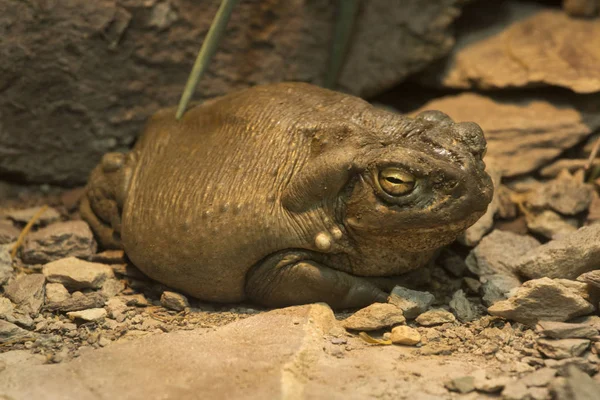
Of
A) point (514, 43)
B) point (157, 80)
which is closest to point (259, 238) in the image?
point (157, 80)

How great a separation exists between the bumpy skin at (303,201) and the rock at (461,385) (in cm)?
63

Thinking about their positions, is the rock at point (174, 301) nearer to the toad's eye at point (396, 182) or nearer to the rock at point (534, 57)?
the toad's eye at point (396, 182)

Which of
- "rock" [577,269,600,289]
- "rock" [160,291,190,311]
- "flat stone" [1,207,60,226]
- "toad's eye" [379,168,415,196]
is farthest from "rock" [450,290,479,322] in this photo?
"flat stone" [1,207,60,226]

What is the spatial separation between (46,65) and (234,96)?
3.54 ft

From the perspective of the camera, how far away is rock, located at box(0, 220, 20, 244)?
11.6 feet

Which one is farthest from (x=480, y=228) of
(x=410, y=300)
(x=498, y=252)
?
(x=410, y=300)

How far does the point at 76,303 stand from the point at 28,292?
226 mm

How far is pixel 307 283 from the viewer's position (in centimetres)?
292

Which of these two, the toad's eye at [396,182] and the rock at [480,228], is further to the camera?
the rock at [480,228]

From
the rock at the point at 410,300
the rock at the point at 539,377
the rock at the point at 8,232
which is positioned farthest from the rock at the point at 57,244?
the rock at the point at 539,377

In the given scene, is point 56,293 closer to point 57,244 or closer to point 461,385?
point 57,244

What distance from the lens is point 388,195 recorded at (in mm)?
2732

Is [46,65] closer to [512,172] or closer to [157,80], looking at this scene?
[157,80]

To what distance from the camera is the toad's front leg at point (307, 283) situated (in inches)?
114
